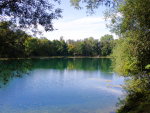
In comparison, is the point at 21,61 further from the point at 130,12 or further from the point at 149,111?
the point at 130,12

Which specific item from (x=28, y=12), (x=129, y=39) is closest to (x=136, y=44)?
(x=129, y=39)

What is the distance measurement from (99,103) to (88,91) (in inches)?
137

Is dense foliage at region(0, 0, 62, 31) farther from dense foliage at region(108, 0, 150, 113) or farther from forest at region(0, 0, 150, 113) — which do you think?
dense foliage at region(108, 0, 150, 113)

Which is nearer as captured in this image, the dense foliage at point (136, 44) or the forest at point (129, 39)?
the forest at point (129, 39)

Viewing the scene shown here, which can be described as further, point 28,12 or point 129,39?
point 129,39

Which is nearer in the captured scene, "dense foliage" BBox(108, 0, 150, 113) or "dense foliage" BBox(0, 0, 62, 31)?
"dense foliage" BBox(0, 0, 62, 31)

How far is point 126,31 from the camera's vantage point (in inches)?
342

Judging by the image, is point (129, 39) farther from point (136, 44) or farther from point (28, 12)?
point (28, 12)

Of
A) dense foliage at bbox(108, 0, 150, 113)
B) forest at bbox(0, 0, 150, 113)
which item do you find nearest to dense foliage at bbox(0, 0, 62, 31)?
forest at bbox(0, 0, 150, 113)

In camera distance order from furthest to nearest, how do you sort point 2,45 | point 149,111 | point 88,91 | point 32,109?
point 88,91 < point 32,109 < point 149,111 < point 2,45

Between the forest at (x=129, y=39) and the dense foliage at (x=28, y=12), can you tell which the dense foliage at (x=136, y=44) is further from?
the dense foliage at (x=28, y=12)

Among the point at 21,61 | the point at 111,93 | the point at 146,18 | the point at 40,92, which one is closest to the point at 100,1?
the point at 146,18

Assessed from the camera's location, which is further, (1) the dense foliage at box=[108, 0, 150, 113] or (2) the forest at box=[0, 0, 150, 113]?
(1) the dense foliage at box=[108, 0, 150, 113]

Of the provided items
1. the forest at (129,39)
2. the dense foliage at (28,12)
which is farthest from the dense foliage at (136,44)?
the dense foliage at (28,12)
